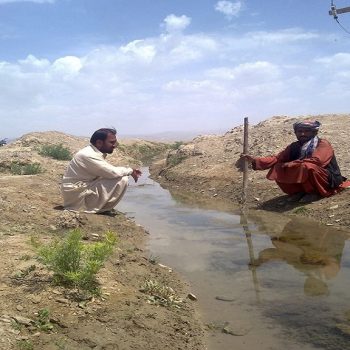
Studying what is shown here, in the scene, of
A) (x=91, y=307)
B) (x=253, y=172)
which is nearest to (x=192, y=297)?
(x=91, y=307)

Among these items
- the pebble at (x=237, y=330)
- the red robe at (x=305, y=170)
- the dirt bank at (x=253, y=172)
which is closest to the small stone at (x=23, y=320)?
the pebble at (x=237, y=330)

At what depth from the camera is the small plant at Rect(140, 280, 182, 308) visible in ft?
13.8

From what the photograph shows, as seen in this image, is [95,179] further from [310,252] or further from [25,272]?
[310,252]

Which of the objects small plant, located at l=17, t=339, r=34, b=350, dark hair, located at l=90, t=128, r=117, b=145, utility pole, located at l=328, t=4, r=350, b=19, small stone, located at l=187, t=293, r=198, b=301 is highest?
utility pole, located at l=328, t=4, r=350, b=19

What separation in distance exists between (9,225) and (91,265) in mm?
2917

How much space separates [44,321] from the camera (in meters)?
3.39

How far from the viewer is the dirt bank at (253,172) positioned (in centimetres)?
825

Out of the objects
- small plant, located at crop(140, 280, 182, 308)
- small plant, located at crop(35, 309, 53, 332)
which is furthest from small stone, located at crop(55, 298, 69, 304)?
small plant, located at crop(140, 280, 182, 308)

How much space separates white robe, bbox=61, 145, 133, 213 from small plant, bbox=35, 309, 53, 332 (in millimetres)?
3979

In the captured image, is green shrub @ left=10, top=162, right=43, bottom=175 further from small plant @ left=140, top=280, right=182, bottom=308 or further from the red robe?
small plant @ left=140, top=280, right=182, bottom=308

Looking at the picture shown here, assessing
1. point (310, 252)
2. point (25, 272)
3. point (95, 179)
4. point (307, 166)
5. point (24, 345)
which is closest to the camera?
point (24, 345)

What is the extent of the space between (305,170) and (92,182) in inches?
153

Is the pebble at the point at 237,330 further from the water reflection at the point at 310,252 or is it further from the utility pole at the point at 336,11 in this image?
the utility pole at the point at 336,11

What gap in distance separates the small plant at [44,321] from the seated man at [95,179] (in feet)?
13.1
